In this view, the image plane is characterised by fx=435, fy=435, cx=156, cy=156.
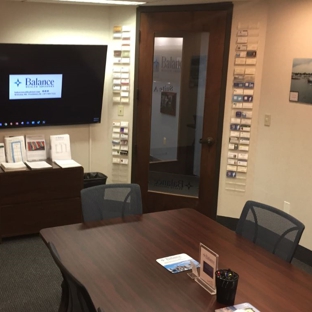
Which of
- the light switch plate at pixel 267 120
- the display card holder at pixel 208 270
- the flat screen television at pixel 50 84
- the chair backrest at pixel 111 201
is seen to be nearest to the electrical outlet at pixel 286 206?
the light switch plate at pixel 267 120

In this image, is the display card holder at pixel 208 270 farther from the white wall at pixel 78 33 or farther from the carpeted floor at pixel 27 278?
the white wall at pixel 78 33

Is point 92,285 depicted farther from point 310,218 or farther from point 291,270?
point 310,218

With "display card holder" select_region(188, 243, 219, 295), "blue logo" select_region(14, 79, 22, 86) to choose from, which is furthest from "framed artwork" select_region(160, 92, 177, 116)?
"display card holder" select_region(188, 243, 219, 295)

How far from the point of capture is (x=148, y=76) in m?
4.78

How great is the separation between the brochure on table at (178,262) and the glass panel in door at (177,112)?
2524 mm

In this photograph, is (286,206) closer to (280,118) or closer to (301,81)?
(280,118)

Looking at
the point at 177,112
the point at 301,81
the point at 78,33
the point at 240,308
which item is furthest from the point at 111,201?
the point at 78,33

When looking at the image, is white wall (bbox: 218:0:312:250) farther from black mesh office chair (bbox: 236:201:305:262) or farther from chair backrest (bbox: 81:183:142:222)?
chair backrest (bbox: 81:183:142:222)

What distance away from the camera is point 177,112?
15.7ft

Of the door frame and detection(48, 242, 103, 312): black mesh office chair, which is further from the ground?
the door frame

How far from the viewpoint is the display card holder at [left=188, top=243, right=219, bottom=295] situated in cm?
200

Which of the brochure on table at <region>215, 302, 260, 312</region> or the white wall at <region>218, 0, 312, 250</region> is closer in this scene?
the brochure on table at <region>215, 302, 260, 312</region>

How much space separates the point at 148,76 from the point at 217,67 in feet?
2.53

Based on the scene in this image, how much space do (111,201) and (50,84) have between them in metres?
1.88
